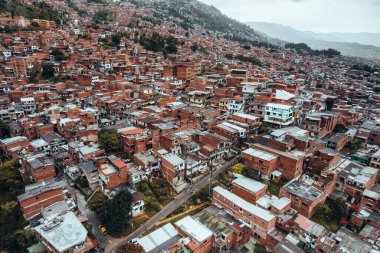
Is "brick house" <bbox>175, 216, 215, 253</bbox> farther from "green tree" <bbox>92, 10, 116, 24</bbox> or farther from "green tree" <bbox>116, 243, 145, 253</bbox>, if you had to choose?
"green tree" <bbox>92, 10, 116, 24</bbox>

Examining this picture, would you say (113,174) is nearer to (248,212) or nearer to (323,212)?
(248,212)

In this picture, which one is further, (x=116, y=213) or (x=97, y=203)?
(x=97, y=203)

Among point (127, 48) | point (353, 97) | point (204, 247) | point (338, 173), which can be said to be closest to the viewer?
point (204, 247)

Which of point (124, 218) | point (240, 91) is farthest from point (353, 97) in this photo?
point (124, 218)

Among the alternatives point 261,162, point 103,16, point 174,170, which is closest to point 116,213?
point 174,170

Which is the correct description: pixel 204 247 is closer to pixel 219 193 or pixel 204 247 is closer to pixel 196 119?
pixel 219 193

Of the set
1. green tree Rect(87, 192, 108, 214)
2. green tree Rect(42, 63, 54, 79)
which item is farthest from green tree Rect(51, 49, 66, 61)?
green tree Rect(87, 192, 108, 214)
